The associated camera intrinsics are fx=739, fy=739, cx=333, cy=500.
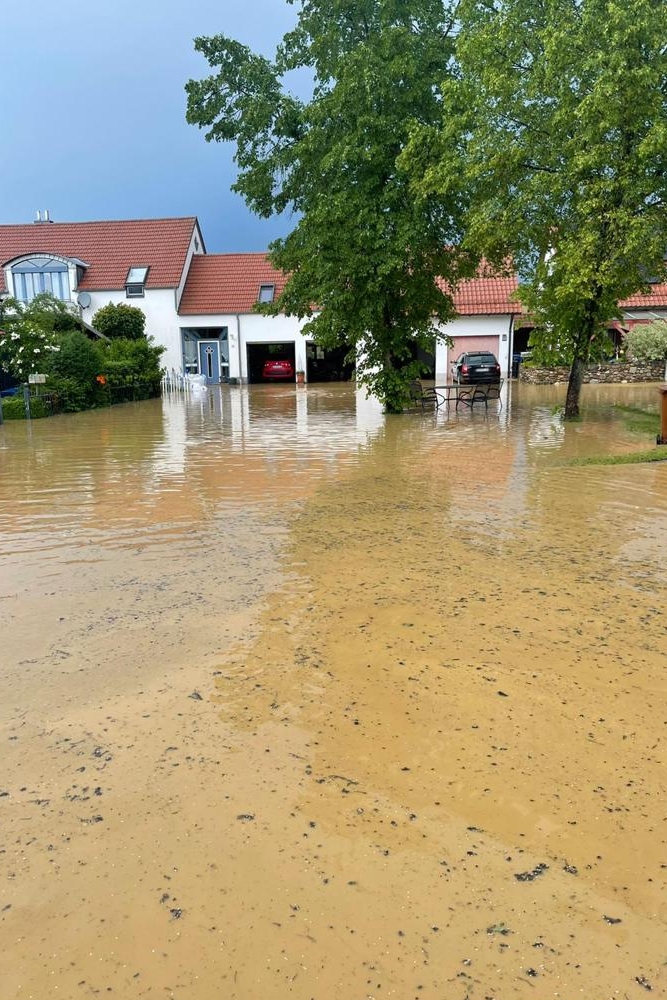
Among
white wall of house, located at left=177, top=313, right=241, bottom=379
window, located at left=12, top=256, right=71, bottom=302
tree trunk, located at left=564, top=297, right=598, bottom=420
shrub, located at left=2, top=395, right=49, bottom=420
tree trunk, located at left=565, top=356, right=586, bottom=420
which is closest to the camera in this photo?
tree trunk, located at left=564, top=297, right=598, bottom=420

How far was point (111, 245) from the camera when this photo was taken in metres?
41.1

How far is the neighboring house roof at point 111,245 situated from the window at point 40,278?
817 millimetres

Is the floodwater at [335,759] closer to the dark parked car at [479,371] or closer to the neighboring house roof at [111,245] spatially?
the dark parked car at [479,371]

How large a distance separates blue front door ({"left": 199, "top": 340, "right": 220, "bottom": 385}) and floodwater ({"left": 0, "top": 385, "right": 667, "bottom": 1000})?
33517 millimetres

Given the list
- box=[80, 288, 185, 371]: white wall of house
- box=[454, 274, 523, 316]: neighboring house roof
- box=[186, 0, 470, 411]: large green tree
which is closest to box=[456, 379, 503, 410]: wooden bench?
box=[186, 0, 470, 411]: large green tree

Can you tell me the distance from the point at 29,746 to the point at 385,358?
17.8 meters

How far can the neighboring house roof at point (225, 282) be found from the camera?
39938 mm

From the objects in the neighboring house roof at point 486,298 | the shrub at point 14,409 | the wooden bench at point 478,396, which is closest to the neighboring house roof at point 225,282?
the neighboring house roof at point 486,298

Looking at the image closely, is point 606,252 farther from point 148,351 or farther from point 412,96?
point 148,351

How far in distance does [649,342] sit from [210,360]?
22422mm

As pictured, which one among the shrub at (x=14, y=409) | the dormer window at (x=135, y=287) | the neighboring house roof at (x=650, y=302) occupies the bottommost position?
the shrub at (x=14, y=409)

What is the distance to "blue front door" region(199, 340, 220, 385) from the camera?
4081cm

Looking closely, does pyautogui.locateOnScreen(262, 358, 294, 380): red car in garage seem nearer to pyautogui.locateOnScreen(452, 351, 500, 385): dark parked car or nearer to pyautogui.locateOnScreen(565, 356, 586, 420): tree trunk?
pyautogui.locateOnScreen(452, 351, 500, 385): dark parked car

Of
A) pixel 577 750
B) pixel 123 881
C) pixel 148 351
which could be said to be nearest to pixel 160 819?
pixel 123 881
